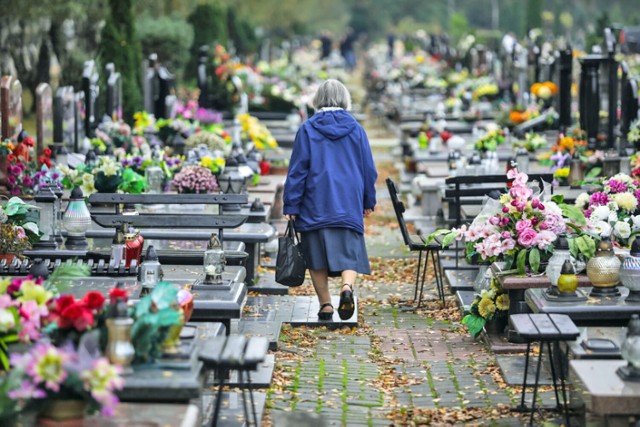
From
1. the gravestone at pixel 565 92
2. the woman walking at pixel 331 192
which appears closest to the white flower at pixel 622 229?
the woman walking at pixel 331 192

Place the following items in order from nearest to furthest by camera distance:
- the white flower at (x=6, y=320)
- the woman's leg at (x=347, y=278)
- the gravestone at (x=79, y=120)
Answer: the white flower at (x=6, y=320), the woman's leg at (x=347, y=278), the gravestone at (x=79, y=120)

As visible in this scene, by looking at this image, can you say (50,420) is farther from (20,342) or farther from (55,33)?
(55,33)

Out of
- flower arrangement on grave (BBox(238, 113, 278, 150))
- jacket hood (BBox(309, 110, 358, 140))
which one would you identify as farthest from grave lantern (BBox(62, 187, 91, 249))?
flower arrangement on grave (BBox(238, 113, 278, 150))

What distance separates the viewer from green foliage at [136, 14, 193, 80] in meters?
36.9

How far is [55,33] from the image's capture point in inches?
1350

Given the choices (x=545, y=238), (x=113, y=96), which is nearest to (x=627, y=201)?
(x=545, y=238)

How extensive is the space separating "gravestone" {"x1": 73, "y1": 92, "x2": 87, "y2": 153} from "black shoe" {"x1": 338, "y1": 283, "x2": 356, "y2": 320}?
8.51 meters

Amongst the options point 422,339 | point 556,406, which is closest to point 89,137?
point 422,339

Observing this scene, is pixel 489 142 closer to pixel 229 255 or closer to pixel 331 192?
pixel 229 255

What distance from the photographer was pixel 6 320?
23.2 ft

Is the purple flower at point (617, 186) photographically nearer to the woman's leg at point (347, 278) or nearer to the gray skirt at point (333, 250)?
the gray skirt at point (333, 250)

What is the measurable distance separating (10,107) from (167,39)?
2070 centimetres

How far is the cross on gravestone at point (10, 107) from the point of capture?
Answer: 16.7m

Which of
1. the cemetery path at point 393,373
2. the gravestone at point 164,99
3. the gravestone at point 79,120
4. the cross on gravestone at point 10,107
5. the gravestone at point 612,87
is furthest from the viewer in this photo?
the gravestone at point 164,99
